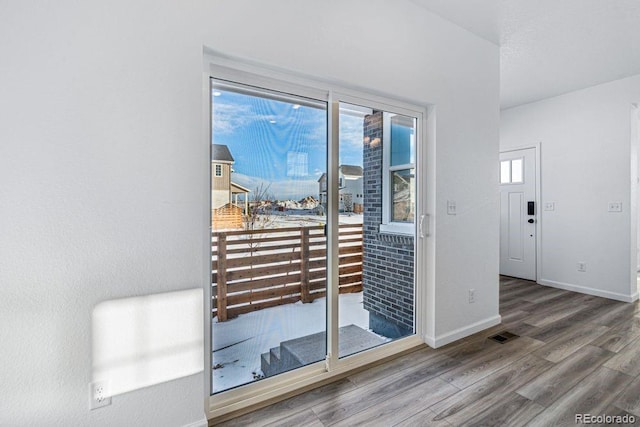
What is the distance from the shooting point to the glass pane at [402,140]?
105 inches

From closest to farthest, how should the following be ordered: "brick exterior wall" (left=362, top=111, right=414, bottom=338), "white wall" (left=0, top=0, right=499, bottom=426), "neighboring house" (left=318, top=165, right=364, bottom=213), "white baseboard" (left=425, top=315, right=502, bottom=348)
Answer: "white wall" (left=0, top=0, right=499, bottom=426)
"neighboring house" (left=318, top=165, right=364, bottom=213)
"brick exterior wall" (left=362, top=111, right=414, bottom=338)
"white baseboard" (left=425, top=315, right=502, bottom=348)

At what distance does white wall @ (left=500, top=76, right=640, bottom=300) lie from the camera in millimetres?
3955

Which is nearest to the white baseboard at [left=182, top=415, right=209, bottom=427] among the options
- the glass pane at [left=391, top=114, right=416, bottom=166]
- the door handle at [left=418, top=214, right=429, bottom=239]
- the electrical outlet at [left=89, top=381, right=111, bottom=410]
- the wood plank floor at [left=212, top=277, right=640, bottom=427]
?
the wood plank floor at [left=212, top=277, right=640, bottom=427]

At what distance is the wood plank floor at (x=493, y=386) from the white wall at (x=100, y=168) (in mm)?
838

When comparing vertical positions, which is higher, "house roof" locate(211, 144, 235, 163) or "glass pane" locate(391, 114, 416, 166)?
"glass pane" locate(391, 114, 416, 166)

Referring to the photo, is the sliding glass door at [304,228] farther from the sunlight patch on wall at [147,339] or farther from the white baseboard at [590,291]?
the white baseboard at [590,291]

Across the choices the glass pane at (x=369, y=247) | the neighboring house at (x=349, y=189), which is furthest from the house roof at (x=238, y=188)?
the glass pane at (x=369, y=247)

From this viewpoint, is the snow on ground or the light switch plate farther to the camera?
the light switch plate

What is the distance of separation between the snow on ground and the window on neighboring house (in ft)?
2.68

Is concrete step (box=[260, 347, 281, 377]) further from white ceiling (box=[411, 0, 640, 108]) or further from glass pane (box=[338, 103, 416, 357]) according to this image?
white ceiling (box=[411, 0, 640, 108])

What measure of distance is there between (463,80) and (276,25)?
181cm

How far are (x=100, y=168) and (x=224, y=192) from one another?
0.63 meters

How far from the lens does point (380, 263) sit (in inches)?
103

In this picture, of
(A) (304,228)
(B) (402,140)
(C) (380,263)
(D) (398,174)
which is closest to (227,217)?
(A) (304,228)
